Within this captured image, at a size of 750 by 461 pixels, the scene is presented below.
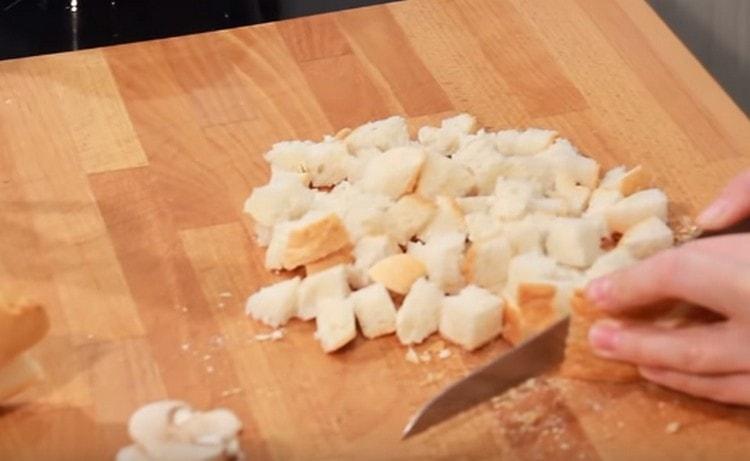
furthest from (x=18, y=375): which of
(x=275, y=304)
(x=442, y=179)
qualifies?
(x=442, y=179)

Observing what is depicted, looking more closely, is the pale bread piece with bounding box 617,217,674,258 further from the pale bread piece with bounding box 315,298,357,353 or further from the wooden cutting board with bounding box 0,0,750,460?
the pale bread piece with bounding box 315,298,357,353

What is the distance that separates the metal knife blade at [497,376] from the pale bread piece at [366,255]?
0.19 m

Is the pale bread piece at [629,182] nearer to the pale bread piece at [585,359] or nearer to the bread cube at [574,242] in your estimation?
the bread cube at [574,242]

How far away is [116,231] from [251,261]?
0.46 feet

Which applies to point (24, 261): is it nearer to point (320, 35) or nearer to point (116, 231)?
point (116, 231)

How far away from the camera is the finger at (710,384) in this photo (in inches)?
51.8

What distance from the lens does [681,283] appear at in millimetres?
1299

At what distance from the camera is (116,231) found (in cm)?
152

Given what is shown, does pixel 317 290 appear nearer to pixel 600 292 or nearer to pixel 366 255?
pixel 366 255

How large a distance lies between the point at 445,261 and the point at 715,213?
0.25 meters

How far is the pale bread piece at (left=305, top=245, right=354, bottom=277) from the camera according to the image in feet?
4.78

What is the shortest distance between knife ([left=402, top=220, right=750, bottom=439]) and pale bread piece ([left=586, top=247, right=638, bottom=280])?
0.12m

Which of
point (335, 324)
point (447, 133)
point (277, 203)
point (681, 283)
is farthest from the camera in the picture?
point (447, 133)

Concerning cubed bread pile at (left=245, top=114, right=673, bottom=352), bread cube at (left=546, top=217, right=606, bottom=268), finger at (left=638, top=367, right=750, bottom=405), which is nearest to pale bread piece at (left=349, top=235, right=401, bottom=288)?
cubed bread pile at (left=245, top=114, right=673, bottom=352)
